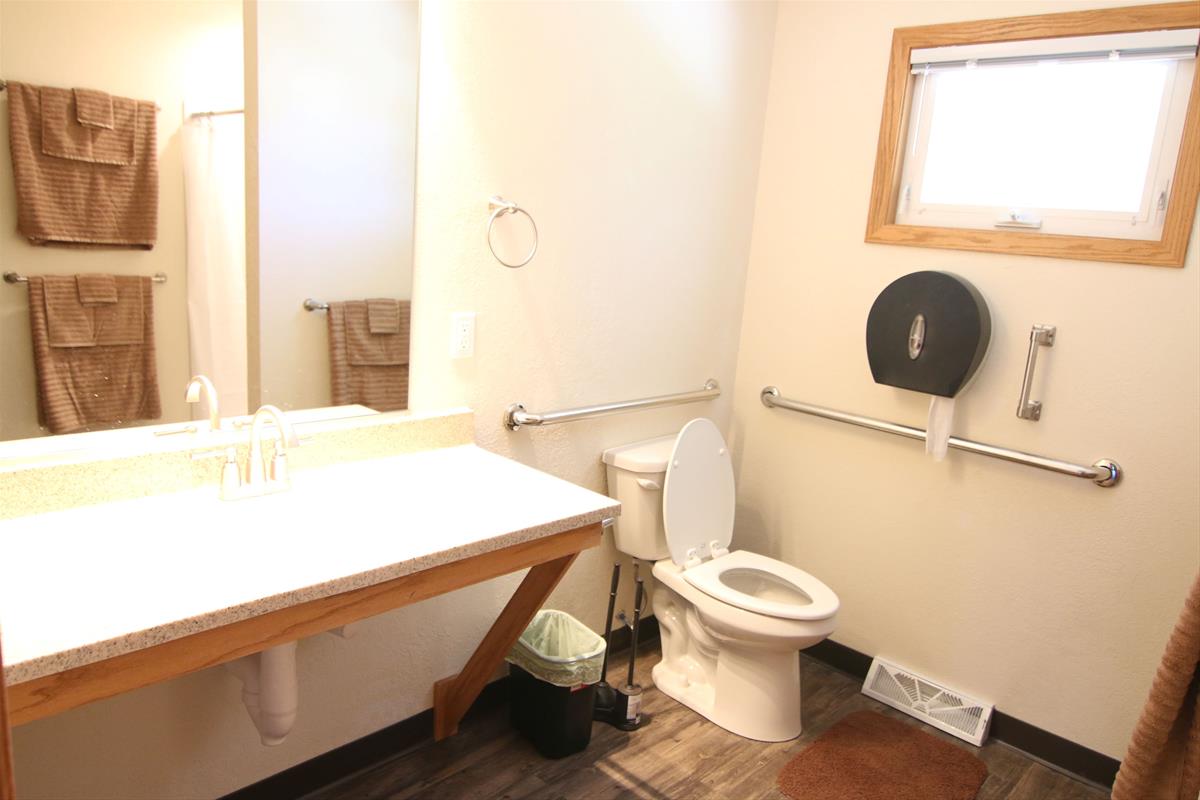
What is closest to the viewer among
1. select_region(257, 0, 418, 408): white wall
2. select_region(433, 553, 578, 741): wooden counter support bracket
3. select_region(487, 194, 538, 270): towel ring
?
select_region(257, 0, 418, 408): white wall

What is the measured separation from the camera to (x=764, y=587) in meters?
2.54

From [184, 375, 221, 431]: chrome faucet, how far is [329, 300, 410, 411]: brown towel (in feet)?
0.92

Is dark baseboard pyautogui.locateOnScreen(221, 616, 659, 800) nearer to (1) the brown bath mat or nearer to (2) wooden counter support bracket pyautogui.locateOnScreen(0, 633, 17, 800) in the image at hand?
(1) the brown bath mat

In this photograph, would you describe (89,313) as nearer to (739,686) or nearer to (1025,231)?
(739,686)

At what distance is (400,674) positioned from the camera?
6.86ft

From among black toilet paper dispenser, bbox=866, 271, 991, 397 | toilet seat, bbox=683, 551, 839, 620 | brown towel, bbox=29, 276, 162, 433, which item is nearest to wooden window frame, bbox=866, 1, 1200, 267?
black toilet paper dispenser, bbox=866, 271, 991, 397

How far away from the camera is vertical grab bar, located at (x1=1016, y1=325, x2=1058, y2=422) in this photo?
2.24 metres

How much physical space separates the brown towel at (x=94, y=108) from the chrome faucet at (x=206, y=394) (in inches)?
19.5

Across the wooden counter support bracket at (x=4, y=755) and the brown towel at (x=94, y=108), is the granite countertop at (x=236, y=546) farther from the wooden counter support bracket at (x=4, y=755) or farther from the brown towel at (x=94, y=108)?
the brown towel at (x=94, y=108)

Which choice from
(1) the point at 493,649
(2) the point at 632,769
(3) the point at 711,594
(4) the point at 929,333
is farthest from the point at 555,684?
(4) the point at 929,333

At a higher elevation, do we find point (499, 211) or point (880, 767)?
point (499, 211)

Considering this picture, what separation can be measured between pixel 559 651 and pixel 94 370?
1334 millimetres

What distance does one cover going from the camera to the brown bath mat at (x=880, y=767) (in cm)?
214

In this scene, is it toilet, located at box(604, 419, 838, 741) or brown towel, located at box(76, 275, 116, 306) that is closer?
brown towel, located at box(76, 275, 116, 306)
